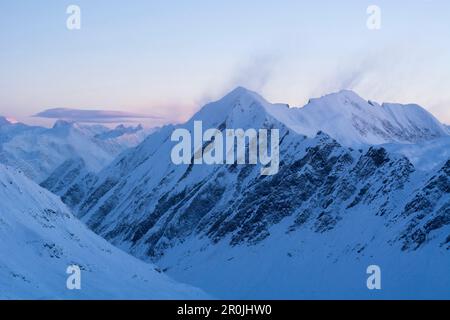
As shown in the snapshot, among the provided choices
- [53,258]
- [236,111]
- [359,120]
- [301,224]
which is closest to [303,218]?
[301,224]

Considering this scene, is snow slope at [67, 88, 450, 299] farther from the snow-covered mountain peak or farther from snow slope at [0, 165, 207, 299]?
snow slope at [0, 165, 207, 299]

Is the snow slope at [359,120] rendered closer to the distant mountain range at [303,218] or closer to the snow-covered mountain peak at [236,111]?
the distant mountain range at [303,218]

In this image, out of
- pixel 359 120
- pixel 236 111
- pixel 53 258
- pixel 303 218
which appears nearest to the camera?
pixel 53 258

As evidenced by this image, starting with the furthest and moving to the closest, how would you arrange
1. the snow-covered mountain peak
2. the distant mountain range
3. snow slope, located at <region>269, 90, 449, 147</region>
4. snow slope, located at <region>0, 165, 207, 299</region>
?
the snow-covered mountain peak → snow slope, located at <region>269, 90, 449, 147</region> → the distant mountain range → snow slope, located at <region>0, 165, 207, 299</region>

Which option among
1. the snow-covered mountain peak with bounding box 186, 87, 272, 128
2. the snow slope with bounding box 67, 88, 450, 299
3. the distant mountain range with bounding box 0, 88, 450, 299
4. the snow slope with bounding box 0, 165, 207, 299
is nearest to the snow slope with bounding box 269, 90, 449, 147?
the distant mountain range with bounding box 0, 88, 450, 299

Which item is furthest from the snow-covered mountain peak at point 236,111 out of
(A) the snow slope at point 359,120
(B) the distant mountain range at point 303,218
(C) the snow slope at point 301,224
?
(A) the snow slope at point 359,120

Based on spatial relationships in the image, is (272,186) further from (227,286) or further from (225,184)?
(227,286)

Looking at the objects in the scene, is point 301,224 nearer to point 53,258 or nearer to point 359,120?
point 53,258
